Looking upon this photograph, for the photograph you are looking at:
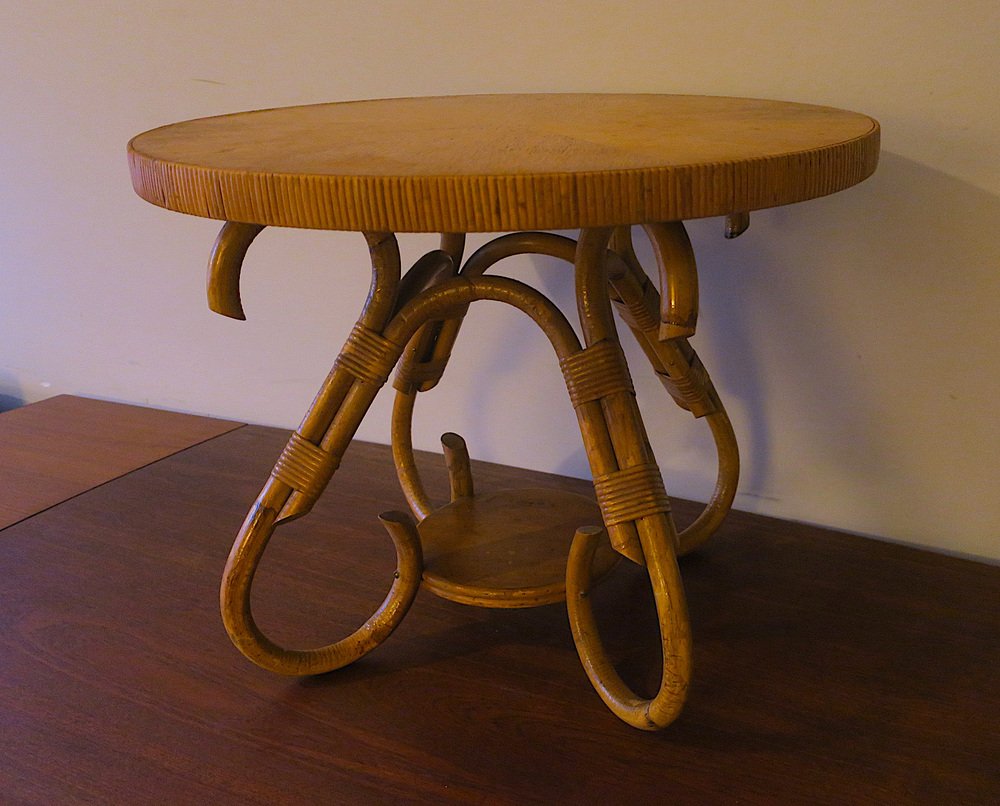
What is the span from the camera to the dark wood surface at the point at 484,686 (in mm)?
894

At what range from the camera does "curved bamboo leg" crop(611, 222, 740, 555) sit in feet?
2.63

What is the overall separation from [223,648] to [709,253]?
2.48ft

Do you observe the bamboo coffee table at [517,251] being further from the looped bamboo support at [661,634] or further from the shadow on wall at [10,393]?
the shadow on wall at [10,393]

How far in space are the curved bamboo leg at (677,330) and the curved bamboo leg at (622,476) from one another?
0.21 ft

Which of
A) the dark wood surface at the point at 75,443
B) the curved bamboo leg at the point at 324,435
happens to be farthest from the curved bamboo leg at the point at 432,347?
the dark wood surface at the point at 75,443

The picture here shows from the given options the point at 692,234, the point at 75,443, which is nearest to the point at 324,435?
the point at 692,234

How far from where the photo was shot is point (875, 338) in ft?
4.03

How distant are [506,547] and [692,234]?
48 cm

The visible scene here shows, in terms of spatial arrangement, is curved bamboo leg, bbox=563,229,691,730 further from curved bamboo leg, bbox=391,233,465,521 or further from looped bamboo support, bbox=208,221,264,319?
looped bamboo support, bbox=208,221,264,319

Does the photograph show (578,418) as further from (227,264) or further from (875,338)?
(875,338)

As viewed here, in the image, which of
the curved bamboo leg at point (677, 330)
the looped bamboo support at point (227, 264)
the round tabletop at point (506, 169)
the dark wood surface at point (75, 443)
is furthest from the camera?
the dark wood surface at point (75, 443)

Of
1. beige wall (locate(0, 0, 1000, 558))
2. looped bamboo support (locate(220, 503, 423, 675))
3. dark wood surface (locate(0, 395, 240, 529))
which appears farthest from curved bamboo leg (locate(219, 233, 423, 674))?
dark wood surface (locate(0, 395, 240, 529))

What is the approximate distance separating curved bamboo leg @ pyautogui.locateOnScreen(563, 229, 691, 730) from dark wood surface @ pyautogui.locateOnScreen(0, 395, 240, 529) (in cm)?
96

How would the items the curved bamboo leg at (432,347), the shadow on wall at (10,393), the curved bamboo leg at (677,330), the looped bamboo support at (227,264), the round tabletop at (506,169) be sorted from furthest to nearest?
the shadow on wall at (10,393) < the curved bamboo leg at (432,347) < the looped bamboo support at (227,264) < the curved bamboo leg at (677,330) < the round tabletop at (506,169)
